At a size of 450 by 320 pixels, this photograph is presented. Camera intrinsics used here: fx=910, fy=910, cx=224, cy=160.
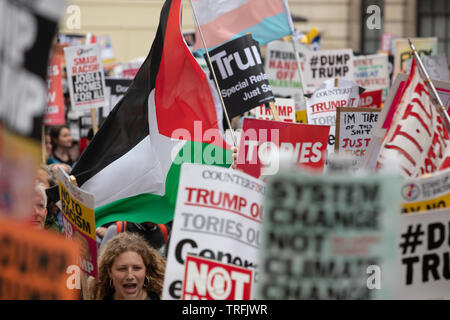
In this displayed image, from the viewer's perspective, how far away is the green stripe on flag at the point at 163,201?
5.48 meters

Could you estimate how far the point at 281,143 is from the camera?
546 centimetres

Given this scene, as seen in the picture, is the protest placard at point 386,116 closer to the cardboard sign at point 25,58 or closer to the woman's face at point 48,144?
the cardboard sign at point 25,58

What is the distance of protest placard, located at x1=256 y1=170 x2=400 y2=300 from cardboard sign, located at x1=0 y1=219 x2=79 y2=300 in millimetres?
649

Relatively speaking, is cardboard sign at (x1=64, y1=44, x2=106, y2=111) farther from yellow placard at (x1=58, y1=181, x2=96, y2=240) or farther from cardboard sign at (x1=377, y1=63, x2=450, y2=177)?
cardboard sign at (x1=377, y1=63, x2=450, y2=177)

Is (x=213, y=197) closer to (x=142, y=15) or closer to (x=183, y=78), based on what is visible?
(x=183, y=78)

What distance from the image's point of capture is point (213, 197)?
3.81 metres

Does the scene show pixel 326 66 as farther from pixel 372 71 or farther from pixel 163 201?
pixel 163 201

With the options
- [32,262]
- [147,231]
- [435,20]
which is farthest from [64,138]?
[435,20]

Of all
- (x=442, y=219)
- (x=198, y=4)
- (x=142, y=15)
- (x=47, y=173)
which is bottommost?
(x=442, y=219)

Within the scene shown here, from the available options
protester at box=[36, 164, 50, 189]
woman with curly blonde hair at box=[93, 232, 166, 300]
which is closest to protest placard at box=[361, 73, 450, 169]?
woman with curly blonde hair at box=[93, 232, 166, 300]

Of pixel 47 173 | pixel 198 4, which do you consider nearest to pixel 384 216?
pixel 47 173

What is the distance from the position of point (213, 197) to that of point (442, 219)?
3.08ft

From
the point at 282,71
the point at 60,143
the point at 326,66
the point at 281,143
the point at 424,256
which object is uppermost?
the point at 326,66

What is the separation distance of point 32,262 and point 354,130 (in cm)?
412
